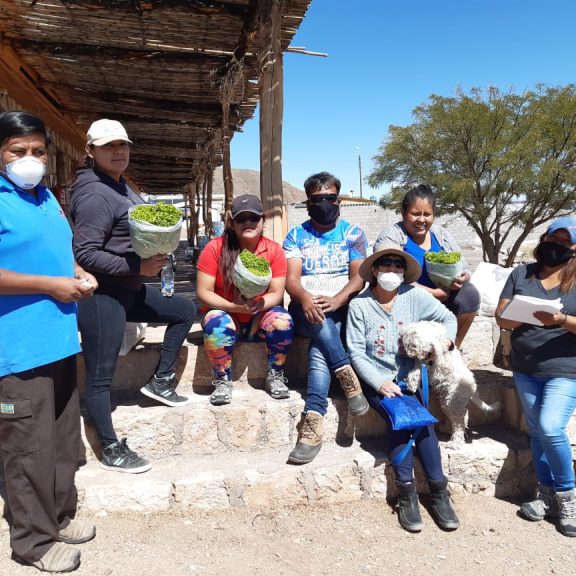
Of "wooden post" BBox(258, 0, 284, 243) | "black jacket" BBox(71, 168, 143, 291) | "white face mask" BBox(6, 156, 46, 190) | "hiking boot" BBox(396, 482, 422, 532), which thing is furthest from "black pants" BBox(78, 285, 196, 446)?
"wooden post" BBox(258, 0, 284, 243)

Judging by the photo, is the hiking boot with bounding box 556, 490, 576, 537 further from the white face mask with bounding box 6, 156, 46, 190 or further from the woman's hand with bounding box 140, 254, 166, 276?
the white face mask with bounding box 6, 156, 46, 190

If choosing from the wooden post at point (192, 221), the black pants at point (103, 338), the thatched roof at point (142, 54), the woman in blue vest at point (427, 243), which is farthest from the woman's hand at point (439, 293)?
the wooden post at point (192, 221)

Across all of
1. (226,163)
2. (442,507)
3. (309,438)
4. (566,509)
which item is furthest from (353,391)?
(226,163)

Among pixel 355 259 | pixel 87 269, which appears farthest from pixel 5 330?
pixel 355 259

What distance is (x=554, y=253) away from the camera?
2.91 metres

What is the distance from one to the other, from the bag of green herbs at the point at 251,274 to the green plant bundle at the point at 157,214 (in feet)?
1.83

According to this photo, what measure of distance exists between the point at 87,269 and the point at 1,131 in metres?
0.79

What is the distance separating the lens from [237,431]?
3232 millimetres

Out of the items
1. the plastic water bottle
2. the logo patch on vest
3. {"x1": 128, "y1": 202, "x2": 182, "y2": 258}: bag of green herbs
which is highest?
{"x1": 128, "y1": 202, "x2": 182, "y2": 258}: bag of green herbs

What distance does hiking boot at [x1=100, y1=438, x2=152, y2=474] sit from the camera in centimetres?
290

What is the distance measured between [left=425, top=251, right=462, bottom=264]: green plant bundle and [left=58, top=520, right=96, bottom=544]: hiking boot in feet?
8.39

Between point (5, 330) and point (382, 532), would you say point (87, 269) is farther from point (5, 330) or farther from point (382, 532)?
point (382, 532)

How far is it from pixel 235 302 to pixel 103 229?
1015 millimetres

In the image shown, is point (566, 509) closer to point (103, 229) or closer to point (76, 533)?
point (76, 533)
